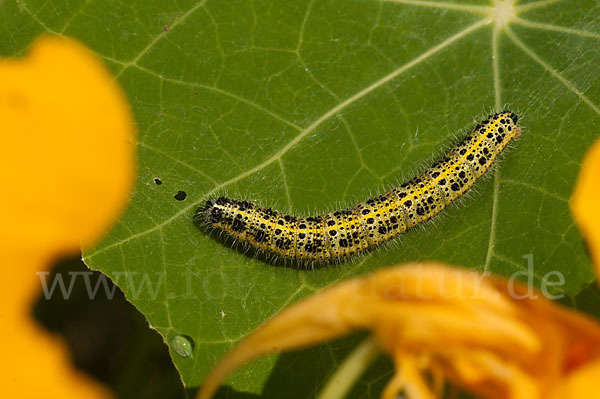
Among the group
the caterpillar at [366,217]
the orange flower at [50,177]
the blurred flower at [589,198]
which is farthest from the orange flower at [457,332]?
the orange flower at [50,177]

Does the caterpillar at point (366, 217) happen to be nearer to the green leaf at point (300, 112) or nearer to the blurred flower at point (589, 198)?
the green leaf at point (300, 112)

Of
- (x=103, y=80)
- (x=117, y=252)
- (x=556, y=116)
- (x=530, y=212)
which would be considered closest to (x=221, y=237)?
(x=117, y=252)

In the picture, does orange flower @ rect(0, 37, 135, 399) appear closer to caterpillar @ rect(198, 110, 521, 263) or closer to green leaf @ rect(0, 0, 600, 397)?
green leaf @ rect(0, 0, 600, 397)

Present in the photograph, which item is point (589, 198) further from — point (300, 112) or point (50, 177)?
point (50, 177)

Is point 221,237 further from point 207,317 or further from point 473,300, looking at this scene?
point 473,300

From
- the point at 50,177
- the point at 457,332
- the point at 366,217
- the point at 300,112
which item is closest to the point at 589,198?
the point at 366,217

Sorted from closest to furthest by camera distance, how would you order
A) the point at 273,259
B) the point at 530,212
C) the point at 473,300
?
the point at 473,300
the point at 530,212
the point at 273,259

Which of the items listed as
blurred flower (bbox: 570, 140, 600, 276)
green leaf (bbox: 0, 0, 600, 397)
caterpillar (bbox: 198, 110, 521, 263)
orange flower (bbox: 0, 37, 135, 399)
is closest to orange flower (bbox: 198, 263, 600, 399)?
blurred flower (bbox: 570, 140, 600, 276)
